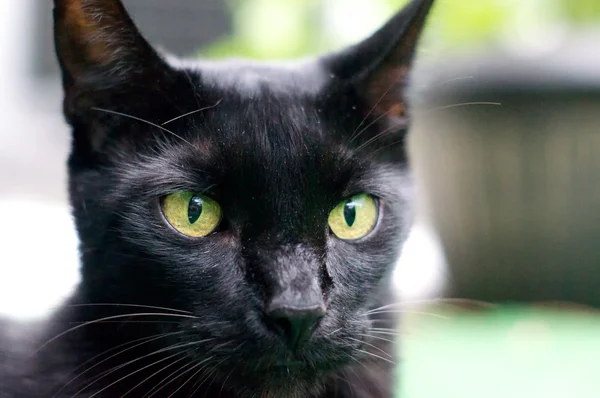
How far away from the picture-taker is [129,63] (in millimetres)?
1038

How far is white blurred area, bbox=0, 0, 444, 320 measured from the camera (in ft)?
4.64

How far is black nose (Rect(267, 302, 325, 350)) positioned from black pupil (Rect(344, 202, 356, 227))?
0.21 meters

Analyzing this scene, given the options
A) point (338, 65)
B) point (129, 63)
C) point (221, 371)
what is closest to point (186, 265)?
point (221, 371)

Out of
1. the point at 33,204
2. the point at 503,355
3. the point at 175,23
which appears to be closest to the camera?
the point at 503,355

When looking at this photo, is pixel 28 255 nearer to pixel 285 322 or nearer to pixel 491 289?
pixel 285 322

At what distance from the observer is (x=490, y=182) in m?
2.62

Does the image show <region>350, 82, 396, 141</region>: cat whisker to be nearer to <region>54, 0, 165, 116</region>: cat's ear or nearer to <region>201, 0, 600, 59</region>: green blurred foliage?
<region>54, 0, 165, 116</region>: cat's ear

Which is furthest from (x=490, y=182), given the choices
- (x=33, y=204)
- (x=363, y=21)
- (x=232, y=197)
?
(x=232, y=197)

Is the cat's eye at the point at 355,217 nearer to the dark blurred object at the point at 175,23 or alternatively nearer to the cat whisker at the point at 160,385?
the cat whisker at the point at 160,385

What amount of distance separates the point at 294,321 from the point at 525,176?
74.5 inches

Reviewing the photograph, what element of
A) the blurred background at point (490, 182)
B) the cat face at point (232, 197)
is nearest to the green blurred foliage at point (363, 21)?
the blurred background at point (490, 182)

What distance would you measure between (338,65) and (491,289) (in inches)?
62.0

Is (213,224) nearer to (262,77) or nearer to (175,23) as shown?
(262,77)

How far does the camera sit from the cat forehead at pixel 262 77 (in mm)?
1131
